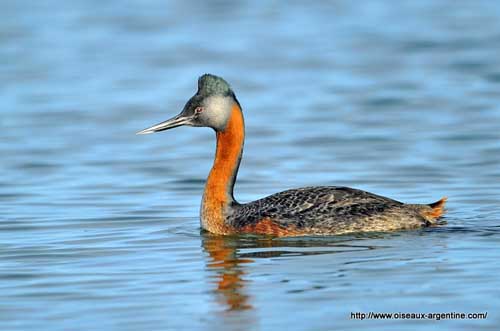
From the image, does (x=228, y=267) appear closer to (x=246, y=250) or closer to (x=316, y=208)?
(x=246, y=250)

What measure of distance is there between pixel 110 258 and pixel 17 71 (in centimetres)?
1534

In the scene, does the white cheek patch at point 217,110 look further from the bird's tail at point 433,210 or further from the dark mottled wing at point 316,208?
the bird's tail at point 433,210

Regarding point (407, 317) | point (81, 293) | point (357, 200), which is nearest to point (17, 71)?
point (357, 200)

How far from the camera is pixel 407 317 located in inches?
352

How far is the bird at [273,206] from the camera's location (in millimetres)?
12172

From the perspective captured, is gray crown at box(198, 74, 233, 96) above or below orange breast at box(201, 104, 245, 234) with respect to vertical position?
above

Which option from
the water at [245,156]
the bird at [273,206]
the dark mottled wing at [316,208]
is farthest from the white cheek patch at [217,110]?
the water at [245,156]

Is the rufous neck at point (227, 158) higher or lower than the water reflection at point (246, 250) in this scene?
higher

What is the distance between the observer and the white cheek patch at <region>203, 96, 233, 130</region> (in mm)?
12867

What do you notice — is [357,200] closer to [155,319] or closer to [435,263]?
[435,263]

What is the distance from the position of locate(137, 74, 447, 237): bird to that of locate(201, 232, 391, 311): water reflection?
135 mm

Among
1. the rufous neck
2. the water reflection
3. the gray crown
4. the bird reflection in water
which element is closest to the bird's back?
the water reflection

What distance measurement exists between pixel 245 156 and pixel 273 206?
224 inches

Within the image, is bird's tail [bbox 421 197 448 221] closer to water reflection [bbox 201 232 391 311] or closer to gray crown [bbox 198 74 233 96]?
water reflection [bbox 201 232 391 311]
